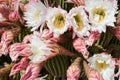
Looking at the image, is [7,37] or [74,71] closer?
[74,71]

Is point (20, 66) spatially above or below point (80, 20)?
below

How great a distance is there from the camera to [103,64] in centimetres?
100

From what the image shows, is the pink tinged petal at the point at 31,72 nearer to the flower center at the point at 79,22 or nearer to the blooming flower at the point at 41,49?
the blooming flower at the point at 41,49

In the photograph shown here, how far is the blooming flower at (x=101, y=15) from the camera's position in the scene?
0.97 meters

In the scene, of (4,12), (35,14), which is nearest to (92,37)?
(35,14)

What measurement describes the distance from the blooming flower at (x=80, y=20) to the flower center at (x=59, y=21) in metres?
0.03

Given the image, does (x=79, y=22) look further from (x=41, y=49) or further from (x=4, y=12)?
(x=4, y=12)

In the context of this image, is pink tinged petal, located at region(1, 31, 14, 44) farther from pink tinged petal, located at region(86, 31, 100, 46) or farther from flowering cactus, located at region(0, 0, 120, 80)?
pink tinged petal, located at region(86, 31, 100, 46)

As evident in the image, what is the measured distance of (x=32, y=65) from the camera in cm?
98

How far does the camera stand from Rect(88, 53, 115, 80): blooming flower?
978 millimetres

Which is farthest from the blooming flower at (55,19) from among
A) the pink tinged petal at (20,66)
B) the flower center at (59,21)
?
the pink tinged petal at (20,66)

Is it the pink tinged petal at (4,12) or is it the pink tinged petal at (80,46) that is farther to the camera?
the pink tinged petal at (4,12)

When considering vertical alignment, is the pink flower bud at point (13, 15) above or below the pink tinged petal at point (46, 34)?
above

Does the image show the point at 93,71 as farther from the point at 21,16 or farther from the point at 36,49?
the point at 21,16
